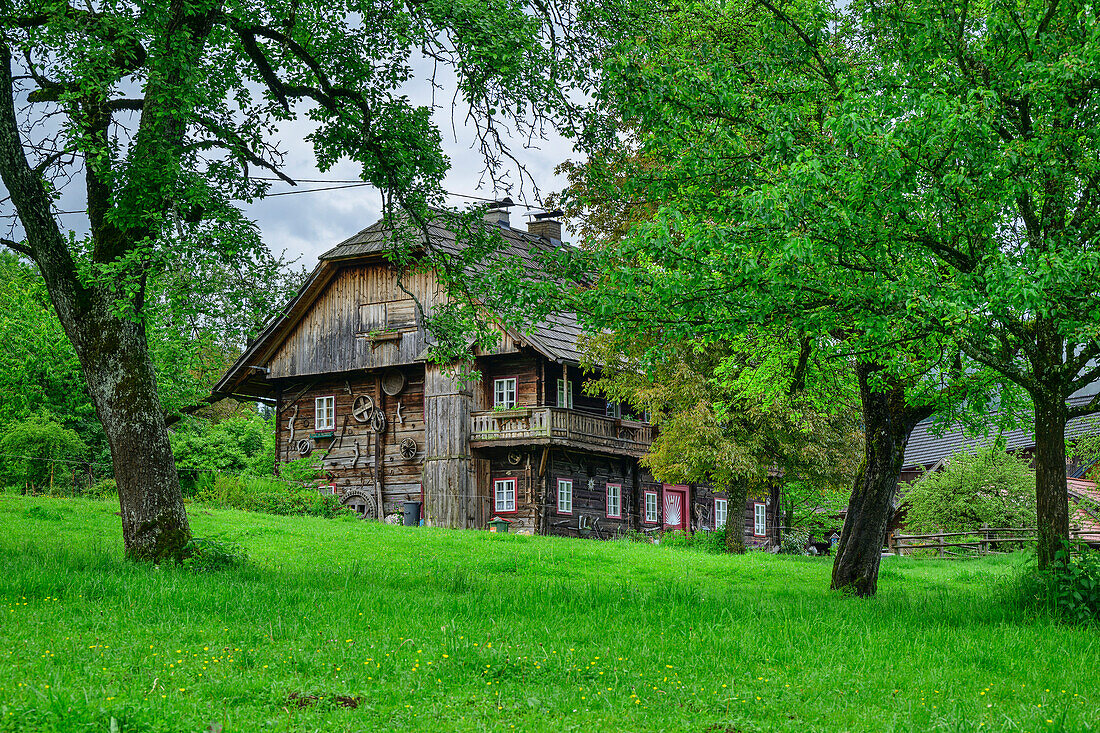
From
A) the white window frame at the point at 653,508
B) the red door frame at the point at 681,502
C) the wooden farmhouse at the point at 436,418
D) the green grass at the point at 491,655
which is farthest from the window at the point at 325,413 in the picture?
the green grass at the point at 491,655

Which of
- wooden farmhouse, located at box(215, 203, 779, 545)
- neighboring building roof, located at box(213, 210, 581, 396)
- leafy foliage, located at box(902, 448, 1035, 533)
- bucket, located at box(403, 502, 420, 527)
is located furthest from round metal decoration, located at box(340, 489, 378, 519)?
leafy foliage, located at box(902, 448, 1035, 533)

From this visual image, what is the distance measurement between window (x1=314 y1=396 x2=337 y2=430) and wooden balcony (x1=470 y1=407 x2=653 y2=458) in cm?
604

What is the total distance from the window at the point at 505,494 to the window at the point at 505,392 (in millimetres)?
2425

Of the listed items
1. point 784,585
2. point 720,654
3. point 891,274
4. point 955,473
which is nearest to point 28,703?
point 720,654

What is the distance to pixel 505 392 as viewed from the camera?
31953 mm

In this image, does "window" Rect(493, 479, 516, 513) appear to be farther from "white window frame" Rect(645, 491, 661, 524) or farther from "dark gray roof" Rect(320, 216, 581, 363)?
"white window frame" Rect(645, 491, 661, 524)

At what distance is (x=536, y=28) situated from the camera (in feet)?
39.9

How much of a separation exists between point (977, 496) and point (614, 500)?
13093mm

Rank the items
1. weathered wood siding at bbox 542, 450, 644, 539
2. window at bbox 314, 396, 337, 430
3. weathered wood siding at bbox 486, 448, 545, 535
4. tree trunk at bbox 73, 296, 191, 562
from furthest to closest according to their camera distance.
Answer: window at bbox 314, 396, 337, 430 → weathered wood siding at bbox 542, 450, 644, 539 → weathered wood siding at bbox 486, 448, 545, 535 → tree trunk at bbox 73, 296, 191, 562

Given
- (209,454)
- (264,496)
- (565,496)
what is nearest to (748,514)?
(565,496)

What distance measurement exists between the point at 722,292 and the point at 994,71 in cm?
398

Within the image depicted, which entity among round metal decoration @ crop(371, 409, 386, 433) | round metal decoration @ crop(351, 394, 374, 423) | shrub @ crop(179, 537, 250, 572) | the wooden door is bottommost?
the wooden door

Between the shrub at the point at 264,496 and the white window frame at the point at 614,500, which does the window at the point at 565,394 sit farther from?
the shrub at the point at 264,496

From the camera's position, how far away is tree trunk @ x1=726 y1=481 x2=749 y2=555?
2687cm
